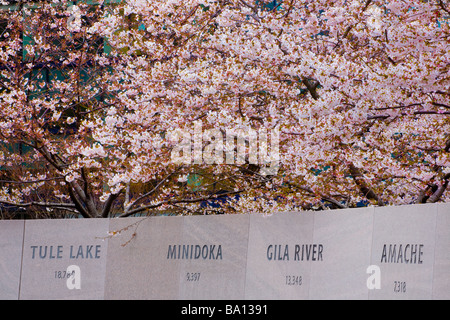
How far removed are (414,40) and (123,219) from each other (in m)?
6.38

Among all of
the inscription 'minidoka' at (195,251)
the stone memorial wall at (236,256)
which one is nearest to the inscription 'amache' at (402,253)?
the stone memorial wall at (236,256)

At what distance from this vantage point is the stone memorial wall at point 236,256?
7.27 meters

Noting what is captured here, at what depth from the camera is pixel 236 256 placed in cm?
1028

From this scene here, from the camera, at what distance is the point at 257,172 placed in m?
10.8

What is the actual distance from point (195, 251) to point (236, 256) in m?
0.89

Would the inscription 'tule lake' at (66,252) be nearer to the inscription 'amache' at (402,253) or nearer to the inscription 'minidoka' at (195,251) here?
the inscription 'minidoka' at (195,251)

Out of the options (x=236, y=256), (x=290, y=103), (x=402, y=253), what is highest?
(x=290, y=103)

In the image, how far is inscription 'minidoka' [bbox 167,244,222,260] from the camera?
10.6 metres

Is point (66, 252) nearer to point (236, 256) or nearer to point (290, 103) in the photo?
point (236, 256)

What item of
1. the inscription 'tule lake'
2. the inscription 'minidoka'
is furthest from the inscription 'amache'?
the inscription 'tule lake'

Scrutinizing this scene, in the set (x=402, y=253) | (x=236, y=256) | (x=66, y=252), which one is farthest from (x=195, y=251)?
(x=402, y=253)
